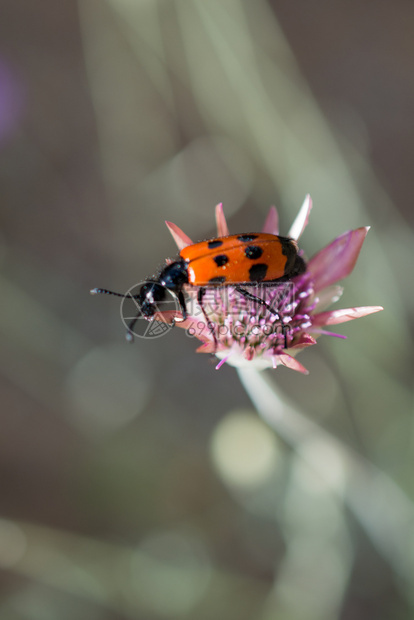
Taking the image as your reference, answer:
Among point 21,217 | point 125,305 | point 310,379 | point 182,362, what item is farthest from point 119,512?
point 21,217

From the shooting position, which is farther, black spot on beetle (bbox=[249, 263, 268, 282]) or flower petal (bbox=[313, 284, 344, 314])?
flower petal (bbox=[313, 284, 344, 314])

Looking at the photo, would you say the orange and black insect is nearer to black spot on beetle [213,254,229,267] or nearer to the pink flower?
black spot on beetle [213,254,229,267]

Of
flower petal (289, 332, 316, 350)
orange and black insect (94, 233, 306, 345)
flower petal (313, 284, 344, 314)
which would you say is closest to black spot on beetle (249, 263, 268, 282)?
orange and black insect (94, 233, 306, 345)

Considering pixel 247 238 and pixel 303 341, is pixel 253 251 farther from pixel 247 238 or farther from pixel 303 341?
pixel 303 341

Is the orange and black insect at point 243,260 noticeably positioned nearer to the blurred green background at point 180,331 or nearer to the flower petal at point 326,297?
the flower petal at point 326,297

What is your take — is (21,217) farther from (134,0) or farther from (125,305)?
(134,0)

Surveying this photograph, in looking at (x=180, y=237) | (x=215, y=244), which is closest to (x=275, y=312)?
(x=215, y=244)
